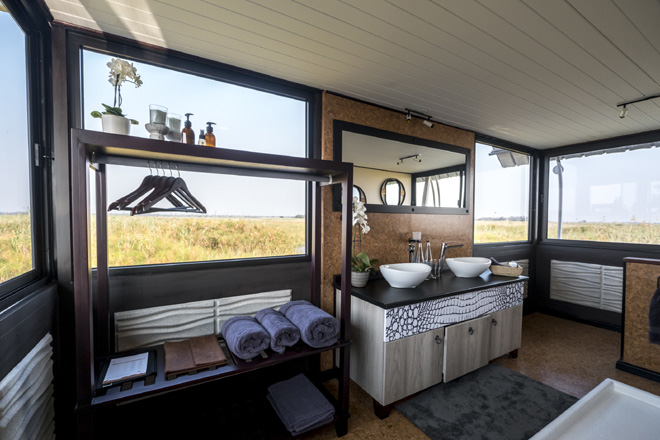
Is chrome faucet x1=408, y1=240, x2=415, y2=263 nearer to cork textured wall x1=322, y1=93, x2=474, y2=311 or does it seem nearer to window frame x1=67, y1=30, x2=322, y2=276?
cork textured wall x1=322, y1=93, x2=474, y2=311

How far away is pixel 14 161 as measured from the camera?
1.19m

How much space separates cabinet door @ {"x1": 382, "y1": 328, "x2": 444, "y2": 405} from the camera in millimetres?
1811

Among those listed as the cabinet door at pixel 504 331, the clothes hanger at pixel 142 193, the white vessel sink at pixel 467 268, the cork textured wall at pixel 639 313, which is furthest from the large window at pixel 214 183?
the cork textured wall at pixel 639 313

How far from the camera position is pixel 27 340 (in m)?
1.11

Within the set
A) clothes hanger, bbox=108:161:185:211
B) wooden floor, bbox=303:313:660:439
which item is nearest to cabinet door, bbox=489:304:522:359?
wooden floor, bbox=303:313:660:439

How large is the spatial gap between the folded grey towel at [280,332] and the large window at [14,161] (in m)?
1.10

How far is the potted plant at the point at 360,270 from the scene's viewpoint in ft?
7.06

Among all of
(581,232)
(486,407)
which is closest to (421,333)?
(486,407)

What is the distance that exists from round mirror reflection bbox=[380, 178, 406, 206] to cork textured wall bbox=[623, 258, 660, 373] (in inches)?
79.5

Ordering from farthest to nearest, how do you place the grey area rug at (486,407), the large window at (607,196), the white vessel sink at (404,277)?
the large window at (607,196) → the white vessel sink at (404,277) → the grey area rug at (486,407)

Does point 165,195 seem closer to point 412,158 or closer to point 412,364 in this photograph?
point 412,364

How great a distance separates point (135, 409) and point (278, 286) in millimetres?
1045

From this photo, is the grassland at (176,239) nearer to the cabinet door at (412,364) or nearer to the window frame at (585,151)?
the cabinet door at (412,364)

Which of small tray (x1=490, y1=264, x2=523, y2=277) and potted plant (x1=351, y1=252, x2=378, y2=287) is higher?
potted plant (x1=351, y1=252, x2=378, y2=287)
